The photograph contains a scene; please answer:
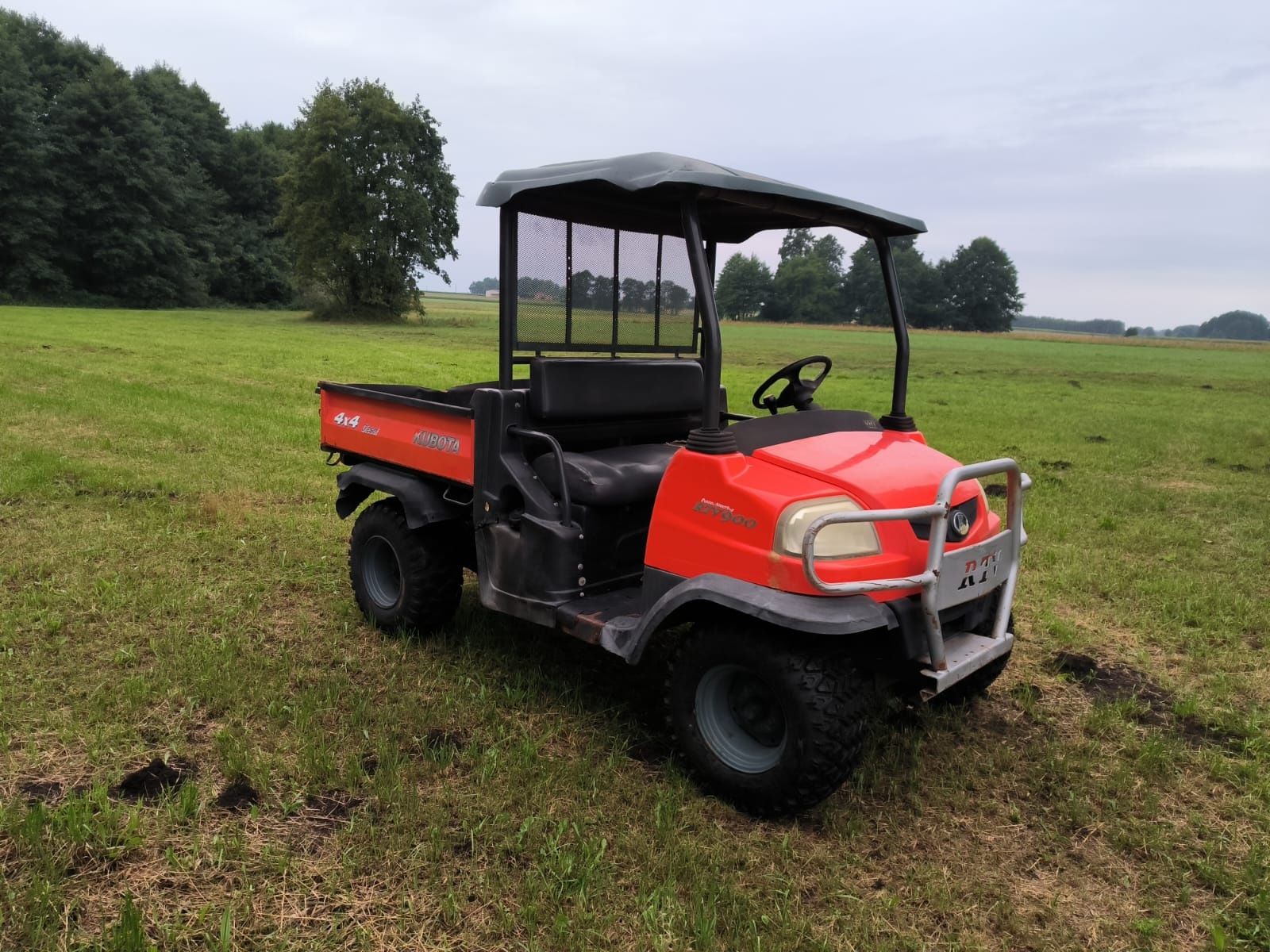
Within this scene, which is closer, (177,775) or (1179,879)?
(1179,879)

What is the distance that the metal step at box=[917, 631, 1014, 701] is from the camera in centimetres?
286

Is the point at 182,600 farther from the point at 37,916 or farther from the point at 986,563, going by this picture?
the point at 986,563

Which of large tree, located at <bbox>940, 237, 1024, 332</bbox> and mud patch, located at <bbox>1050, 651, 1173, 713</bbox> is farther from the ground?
large tree, located at <bbox>940, 237, 1024, 332</bbox>

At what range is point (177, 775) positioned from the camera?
10.0 ft

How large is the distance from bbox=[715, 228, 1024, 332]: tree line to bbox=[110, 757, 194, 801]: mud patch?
69.9 m

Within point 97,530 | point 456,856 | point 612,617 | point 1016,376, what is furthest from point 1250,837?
point 1016,376

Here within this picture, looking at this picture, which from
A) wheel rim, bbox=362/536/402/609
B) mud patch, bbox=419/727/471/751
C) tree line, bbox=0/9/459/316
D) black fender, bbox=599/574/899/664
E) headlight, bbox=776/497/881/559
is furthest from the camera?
tree line, bbox=0/9/459/316

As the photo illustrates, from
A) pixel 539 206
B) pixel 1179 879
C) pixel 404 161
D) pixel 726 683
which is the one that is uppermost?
pixel 404 161

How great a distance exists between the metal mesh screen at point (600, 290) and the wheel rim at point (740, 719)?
1.75 metres

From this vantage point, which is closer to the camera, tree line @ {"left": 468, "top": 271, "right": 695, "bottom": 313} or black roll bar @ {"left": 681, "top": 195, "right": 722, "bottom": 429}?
black roll bar @ {"left": 681, "top": 195, "right": 722, "bottom": 429}

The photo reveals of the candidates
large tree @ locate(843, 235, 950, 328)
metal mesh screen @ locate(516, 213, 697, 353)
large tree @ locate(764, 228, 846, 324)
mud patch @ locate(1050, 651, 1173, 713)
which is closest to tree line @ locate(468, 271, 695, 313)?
metal mesh screen @ locate(516, 213, 697, 353)

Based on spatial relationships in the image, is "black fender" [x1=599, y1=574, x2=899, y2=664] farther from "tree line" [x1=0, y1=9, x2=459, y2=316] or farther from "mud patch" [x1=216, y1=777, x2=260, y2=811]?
"tree line" [x1=0, y1=9, x2=459, y2=316]

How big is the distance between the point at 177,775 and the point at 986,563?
10.0 feet

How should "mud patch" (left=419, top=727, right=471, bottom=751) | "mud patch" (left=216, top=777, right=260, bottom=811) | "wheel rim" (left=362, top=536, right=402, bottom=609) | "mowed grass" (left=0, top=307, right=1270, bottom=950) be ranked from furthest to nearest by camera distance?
"wheel rim" (left=362, top=536, right=402, bottom=609) < "mud patch" (left=419, top=727, right=471, bottom=751) < "mud patch" (left=216, top=777, right=260, bottom=811) < "mowed grass" (left=0, top=307, right=1270, bottom=950)
